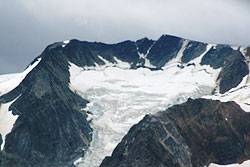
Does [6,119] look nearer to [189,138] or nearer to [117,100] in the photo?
[117,100]

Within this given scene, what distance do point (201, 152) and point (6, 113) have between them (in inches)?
2360

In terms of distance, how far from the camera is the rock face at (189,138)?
368 ft

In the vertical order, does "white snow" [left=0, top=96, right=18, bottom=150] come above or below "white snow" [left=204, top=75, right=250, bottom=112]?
below

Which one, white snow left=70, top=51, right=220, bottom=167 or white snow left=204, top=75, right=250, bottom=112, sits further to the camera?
white snow left=204, top=75, right=250, bottom=112

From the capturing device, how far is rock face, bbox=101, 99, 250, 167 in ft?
368

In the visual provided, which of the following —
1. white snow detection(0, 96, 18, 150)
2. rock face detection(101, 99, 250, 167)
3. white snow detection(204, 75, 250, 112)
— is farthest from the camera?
white snow detection(204, 75, 250, 112)

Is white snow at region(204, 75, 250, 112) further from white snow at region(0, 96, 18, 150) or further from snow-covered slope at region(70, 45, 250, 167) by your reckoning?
white snow at region(0, 96, 18, 150)

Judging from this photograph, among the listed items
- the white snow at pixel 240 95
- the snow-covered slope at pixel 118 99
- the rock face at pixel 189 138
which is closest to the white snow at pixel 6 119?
the snow-covered slope at pixel 118 99

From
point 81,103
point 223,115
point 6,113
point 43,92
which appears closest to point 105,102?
point 81,103

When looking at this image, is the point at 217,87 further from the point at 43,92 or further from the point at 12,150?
the point at 12,150

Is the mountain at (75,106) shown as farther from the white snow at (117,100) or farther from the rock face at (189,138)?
the rock face at (189,138)

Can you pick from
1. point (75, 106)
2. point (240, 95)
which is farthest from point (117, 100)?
point (240, 95)

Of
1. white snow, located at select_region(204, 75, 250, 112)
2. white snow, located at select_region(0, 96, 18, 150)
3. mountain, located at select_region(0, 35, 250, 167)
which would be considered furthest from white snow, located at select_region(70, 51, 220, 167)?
white snow, located at select_region(0, 96, 18, 150)

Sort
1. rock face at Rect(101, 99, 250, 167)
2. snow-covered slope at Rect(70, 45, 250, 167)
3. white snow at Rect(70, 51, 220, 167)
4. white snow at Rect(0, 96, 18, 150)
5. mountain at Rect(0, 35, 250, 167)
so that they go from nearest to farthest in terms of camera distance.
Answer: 1. rock face at Rect(101, 99, 250, 167)
2. mountain at Rect(0, 35, 250, 167)
3. white snow at Rect(0, 96, 18, 150)
4. white snow at Rect(70, 51, 220, 167)
5. snow-covered slope at Rect(70, 45, 250, 167)
